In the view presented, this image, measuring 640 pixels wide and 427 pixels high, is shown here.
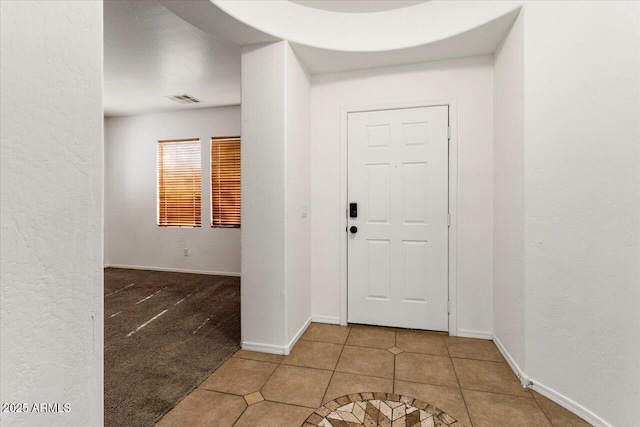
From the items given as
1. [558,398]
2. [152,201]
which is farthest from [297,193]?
[152,201]

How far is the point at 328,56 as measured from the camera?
8.77ft

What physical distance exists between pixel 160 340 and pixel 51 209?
2127 mm

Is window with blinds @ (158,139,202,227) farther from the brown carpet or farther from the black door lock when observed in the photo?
the black door lock

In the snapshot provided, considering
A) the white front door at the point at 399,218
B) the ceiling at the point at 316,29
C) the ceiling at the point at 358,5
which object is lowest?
the white front door at the point at 399,218

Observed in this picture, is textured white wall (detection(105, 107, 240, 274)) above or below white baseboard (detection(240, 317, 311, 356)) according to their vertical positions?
above

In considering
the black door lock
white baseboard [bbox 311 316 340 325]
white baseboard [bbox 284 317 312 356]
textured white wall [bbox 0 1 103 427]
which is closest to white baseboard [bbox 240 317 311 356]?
white baseboard [bbox 284 317 312 356]

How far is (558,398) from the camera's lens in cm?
183

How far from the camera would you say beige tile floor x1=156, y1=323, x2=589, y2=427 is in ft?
5.64

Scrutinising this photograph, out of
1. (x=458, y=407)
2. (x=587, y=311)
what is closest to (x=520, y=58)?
(x=587, y=311)

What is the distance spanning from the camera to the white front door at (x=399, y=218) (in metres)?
2.78

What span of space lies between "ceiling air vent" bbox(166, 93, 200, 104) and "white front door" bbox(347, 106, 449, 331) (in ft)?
9.09

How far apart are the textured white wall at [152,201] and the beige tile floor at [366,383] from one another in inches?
111

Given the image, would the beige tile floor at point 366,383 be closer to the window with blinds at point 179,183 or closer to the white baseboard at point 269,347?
the white baseboard at point 269,347

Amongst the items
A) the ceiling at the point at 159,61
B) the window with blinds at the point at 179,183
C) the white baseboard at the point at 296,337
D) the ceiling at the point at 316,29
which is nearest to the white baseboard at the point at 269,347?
the white baseboard at the point at 296,337
